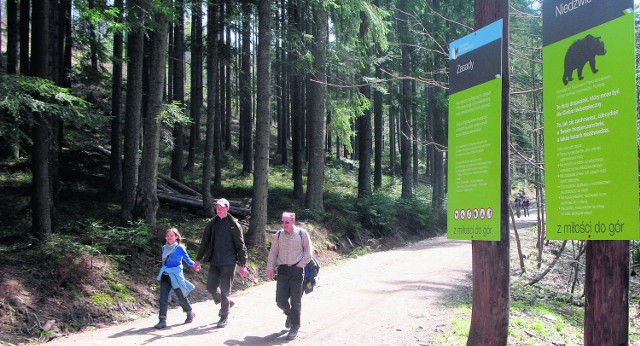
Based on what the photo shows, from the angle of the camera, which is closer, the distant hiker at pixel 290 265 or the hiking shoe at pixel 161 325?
the distant hiker at pixel 290 265

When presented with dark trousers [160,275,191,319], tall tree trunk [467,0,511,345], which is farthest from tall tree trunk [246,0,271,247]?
tall tree trunk [467,0,511,345]

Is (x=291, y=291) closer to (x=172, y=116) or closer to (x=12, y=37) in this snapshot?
(x=172, y=116)

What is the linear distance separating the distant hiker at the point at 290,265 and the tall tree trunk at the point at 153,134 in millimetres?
5712

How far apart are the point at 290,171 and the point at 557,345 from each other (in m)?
23.9

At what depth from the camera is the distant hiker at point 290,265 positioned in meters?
7.51

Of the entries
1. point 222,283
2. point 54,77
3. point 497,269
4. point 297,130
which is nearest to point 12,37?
point 54,77

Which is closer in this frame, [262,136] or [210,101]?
[262,136]

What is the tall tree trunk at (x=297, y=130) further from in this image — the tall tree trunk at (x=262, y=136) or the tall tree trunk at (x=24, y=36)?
the tall tree trunk at (x=24, y=36)

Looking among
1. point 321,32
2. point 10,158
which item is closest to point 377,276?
point 321,32

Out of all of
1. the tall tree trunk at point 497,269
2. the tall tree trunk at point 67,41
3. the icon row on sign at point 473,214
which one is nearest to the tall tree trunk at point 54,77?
the tall tree trunk at point 67,41

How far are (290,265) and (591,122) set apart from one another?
4.92m

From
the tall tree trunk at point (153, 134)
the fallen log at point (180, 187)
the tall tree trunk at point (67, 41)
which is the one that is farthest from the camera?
the fallen log at point (180, 187)

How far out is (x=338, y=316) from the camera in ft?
28.7

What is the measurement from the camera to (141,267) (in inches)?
411
